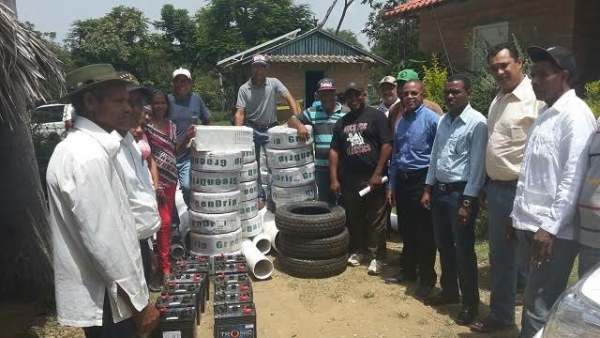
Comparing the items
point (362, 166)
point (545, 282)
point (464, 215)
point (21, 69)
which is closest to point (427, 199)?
point (464, 215)

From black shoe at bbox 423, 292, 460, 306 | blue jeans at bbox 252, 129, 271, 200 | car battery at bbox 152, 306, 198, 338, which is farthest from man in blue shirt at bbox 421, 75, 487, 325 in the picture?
blue jeans at bbox 252, 129, 271, 200

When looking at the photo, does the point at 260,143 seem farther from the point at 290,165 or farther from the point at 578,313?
the point at 578,313

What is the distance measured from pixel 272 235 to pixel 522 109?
3718mm

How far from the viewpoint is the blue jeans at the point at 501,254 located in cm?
374

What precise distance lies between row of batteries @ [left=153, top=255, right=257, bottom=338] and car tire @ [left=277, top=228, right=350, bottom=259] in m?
0.88

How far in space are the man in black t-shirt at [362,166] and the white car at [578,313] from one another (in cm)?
355

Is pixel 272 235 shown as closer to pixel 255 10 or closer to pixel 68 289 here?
pixel 68 289

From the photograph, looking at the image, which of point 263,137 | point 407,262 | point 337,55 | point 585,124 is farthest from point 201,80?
point 585,124

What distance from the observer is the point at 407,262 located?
5.40 meters

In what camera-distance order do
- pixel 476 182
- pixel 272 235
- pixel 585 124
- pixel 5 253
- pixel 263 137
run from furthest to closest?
pixel 263 137 → pixel 272 235 → pixel 5 253 → pixel 476 182 → pixel 585 124

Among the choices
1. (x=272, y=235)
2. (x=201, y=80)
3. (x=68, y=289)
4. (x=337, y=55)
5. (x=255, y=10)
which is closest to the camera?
(x=68, y=289)

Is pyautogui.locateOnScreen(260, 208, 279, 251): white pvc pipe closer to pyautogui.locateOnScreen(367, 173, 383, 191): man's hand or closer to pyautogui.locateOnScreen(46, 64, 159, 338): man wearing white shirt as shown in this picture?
pyautogui.locateOnScreen(367, 173, 383, 191): man's hand

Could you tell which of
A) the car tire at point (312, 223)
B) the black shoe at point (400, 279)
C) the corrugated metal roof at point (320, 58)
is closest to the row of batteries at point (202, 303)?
the car tire at point (312, 223)

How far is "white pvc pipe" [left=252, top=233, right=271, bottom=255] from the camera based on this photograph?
6352mm
